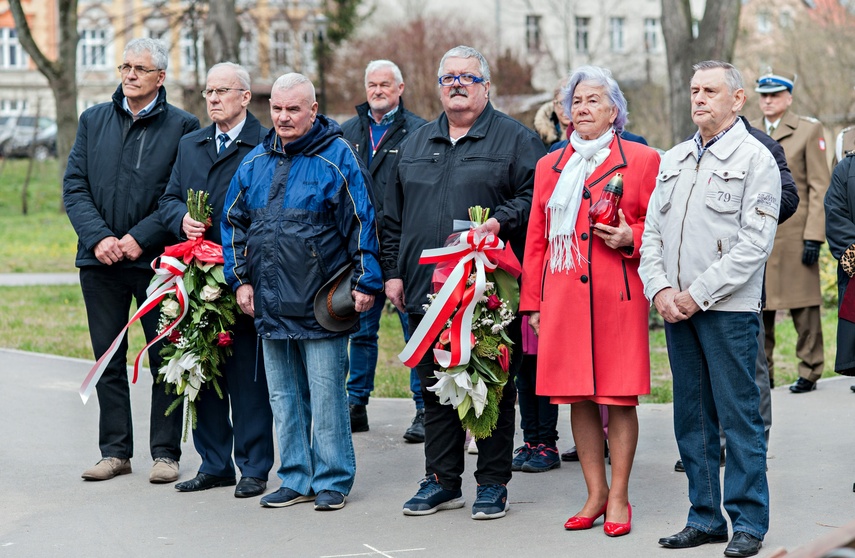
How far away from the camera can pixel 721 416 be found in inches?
206

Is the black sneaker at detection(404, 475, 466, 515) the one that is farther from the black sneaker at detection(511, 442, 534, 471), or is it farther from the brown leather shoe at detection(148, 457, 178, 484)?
the brown leather shoe at detection(148, 457, 178, 484)

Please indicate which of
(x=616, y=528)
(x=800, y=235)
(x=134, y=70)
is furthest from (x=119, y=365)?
(x=800, y=235)

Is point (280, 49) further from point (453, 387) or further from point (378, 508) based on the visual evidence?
point (453, 387)

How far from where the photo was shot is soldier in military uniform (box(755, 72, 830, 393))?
895cm

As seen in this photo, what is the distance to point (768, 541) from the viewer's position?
535 centimetres

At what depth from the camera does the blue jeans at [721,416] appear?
5.16m

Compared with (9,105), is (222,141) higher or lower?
lower

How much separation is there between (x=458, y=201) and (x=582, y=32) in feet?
157

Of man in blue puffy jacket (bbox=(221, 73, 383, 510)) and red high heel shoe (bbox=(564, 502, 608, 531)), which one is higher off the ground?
man in blue puffy jacket (bbox=(221, 73, 383, 510))

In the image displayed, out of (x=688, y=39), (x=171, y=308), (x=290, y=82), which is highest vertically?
(x=688, y=39)

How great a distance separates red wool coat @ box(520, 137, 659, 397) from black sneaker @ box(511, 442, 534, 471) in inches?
59.8

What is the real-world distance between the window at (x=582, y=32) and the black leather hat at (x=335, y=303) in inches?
1831

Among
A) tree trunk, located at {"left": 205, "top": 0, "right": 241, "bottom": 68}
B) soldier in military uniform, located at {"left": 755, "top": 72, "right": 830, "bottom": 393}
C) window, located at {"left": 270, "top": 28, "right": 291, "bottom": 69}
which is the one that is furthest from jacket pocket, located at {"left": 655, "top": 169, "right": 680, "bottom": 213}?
window, located at {"left": 270, "top": 28, "right": 291, "bottom": 69}

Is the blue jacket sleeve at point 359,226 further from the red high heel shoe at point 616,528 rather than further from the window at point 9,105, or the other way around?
the window at point 9,105
